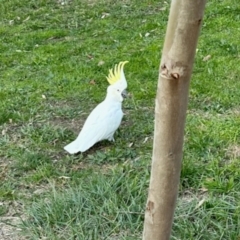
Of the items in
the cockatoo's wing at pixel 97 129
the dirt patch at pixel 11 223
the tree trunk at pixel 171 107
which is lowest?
the dirt patch at pixel 11 223

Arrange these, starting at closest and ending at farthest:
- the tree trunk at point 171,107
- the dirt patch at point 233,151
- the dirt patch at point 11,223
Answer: the tree trunk at point 171,107 → the dirt patch at point 11,223 → the dirt patch at point 233,151

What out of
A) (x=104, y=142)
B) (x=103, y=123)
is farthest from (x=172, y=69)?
(x=104, y=142)

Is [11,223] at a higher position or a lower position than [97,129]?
lower

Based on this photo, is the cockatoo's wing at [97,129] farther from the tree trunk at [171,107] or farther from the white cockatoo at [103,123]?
the tree trunk at [171,107]

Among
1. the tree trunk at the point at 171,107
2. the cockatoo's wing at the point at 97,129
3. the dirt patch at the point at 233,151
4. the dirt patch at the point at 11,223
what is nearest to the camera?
the tree trunk at the point at 171,107

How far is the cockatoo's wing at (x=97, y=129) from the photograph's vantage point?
129 inches

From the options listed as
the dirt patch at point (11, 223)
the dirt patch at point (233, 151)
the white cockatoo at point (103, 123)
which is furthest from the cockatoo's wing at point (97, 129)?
the dirt patch at point (233, 151)

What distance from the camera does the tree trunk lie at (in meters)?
1.36

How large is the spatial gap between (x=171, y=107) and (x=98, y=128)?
1869mm

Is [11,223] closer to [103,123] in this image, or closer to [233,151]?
[103,123]

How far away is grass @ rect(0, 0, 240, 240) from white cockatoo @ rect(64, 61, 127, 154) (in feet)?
0.26

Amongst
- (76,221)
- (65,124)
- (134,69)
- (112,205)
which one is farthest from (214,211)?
(134,69)

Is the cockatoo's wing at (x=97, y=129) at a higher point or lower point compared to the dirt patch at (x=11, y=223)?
higher

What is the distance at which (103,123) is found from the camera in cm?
331
